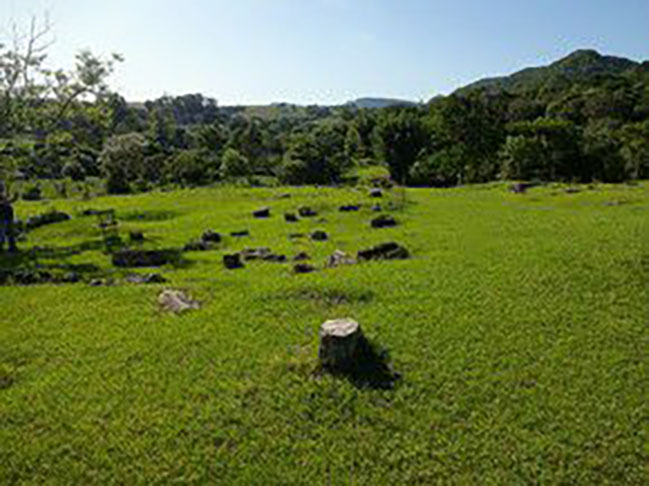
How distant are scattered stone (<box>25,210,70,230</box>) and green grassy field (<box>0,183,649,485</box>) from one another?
72.1ft

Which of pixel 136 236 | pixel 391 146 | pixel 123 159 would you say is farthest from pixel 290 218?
pixel 123 159

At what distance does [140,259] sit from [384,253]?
42.7 ft

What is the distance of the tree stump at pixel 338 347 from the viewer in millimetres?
13023

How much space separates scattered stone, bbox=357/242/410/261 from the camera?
23.6 meters

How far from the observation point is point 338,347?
1306 centimetres

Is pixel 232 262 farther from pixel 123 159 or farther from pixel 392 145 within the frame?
pixel 123 159

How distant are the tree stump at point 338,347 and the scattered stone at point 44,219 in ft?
115

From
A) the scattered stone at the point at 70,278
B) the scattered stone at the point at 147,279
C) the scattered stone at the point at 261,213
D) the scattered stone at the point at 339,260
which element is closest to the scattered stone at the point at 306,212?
the scattered stone at the point at 261,213

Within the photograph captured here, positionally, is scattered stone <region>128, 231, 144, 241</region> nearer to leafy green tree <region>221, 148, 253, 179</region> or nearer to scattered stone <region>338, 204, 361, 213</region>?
scattered stone <region>338, 204, 361, 213</region>

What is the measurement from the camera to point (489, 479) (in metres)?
9.93

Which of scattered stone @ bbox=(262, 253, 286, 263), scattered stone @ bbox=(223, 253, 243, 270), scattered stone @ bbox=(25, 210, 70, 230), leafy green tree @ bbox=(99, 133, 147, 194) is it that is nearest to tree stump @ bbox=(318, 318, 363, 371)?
scattered stone @ bbox=(223, 253, 243, 270)

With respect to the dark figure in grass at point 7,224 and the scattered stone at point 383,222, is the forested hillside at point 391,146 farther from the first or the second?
the scattered stone at point 383,222

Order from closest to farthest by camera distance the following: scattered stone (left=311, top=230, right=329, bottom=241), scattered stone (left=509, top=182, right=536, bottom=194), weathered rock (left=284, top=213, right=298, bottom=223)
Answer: scattered stone (left=311, top=230, right=329, bottom=241), weathered rock (left=284, top=213, right=298, bottom=223), scattered stone (left=509, top=182, right=536, bottom=194)

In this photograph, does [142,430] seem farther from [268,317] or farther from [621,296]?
[621,296]
